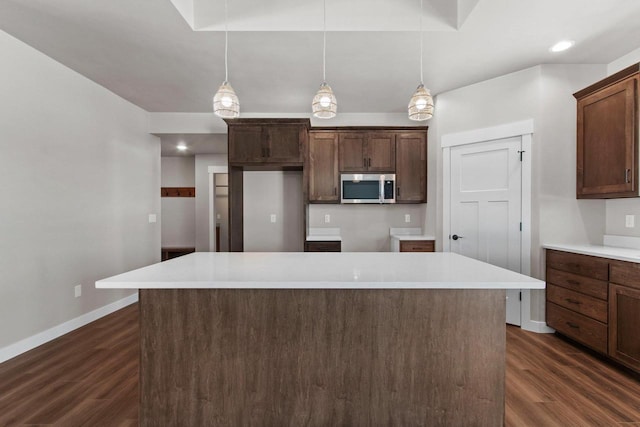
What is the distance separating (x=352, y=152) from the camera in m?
4.20

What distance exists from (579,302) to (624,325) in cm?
38

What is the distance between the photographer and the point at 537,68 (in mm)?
2984

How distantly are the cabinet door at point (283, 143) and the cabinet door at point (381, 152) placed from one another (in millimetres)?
966

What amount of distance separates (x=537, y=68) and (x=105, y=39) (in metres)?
3.87

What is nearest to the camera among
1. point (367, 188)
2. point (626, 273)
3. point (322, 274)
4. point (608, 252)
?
point (322, 274)

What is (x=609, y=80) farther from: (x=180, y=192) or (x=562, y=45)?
(x=180, y=192)

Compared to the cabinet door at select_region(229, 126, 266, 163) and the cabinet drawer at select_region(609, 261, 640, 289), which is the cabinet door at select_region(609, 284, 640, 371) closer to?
the cabinet drawer at select_region(609, 261, 640, 289)

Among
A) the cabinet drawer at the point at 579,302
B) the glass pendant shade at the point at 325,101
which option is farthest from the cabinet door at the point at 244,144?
the cabinet drawer at the point at 579,302

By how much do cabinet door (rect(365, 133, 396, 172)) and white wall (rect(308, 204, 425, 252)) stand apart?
1.94 ft

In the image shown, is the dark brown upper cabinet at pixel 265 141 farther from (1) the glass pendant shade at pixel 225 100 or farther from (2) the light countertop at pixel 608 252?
(2) the light countertop at pixel 608 252

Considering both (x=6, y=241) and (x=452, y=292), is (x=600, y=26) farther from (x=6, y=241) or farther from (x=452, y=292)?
(x=6, y=241)

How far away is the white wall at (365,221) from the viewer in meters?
4.43

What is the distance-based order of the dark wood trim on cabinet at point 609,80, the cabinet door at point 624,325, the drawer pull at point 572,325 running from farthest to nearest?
the drawer pull at point 572,325, the dark wood trim on cabinet at point 609,80, the cabinet door at point 624,325

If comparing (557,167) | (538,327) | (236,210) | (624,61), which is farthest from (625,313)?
(236,210)
